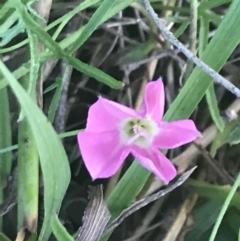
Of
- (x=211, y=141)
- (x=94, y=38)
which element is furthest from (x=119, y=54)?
(x=211, y=141)

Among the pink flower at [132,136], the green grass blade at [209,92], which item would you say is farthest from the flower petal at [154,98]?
the green grass blade at [209,92]

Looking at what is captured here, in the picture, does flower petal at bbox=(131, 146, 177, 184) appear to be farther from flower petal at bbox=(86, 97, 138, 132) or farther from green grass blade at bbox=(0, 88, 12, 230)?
green grass blade at bbox=(0, 88, 12, 230)

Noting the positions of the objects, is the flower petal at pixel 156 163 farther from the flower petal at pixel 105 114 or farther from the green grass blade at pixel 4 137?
the green grass blade at pixel 4 137

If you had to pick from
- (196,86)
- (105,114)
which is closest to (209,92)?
(196,86)

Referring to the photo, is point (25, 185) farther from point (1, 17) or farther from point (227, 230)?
point (227, 230)

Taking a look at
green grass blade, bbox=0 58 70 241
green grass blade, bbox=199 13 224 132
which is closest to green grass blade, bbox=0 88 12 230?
green grass blade, bbox=0 58 70 241

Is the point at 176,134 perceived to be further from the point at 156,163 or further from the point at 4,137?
the point at 4,137
